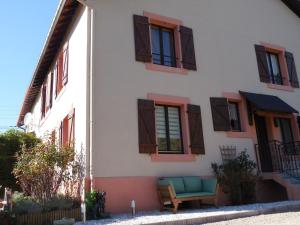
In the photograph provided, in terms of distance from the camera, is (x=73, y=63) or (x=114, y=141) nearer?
(x=114, y=141)

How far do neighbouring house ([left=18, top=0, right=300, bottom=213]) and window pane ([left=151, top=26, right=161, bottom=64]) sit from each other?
0.14 feet

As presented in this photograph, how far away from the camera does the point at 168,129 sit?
10.4m

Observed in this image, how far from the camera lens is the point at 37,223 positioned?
23.3 ft

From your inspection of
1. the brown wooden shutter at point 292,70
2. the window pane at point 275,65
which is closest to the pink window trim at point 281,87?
the brown wooden shutter at point 292,70

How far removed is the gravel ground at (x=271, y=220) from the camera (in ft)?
22.3

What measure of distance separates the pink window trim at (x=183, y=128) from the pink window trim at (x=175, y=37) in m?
0.93

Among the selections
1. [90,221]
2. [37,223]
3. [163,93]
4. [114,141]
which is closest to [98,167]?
[114,141]

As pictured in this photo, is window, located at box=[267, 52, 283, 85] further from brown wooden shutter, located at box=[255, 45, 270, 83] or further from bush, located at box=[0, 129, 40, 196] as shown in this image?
bush, located at box=[0, 129, 40, 196]

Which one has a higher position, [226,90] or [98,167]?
[226,90]

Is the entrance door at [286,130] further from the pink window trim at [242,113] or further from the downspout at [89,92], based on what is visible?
the downspout at [89,92]

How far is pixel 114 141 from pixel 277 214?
4.48 meters

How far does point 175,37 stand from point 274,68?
520 cm

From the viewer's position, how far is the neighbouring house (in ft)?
30.1

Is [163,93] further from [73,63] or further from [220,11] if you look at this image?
[220,11]
